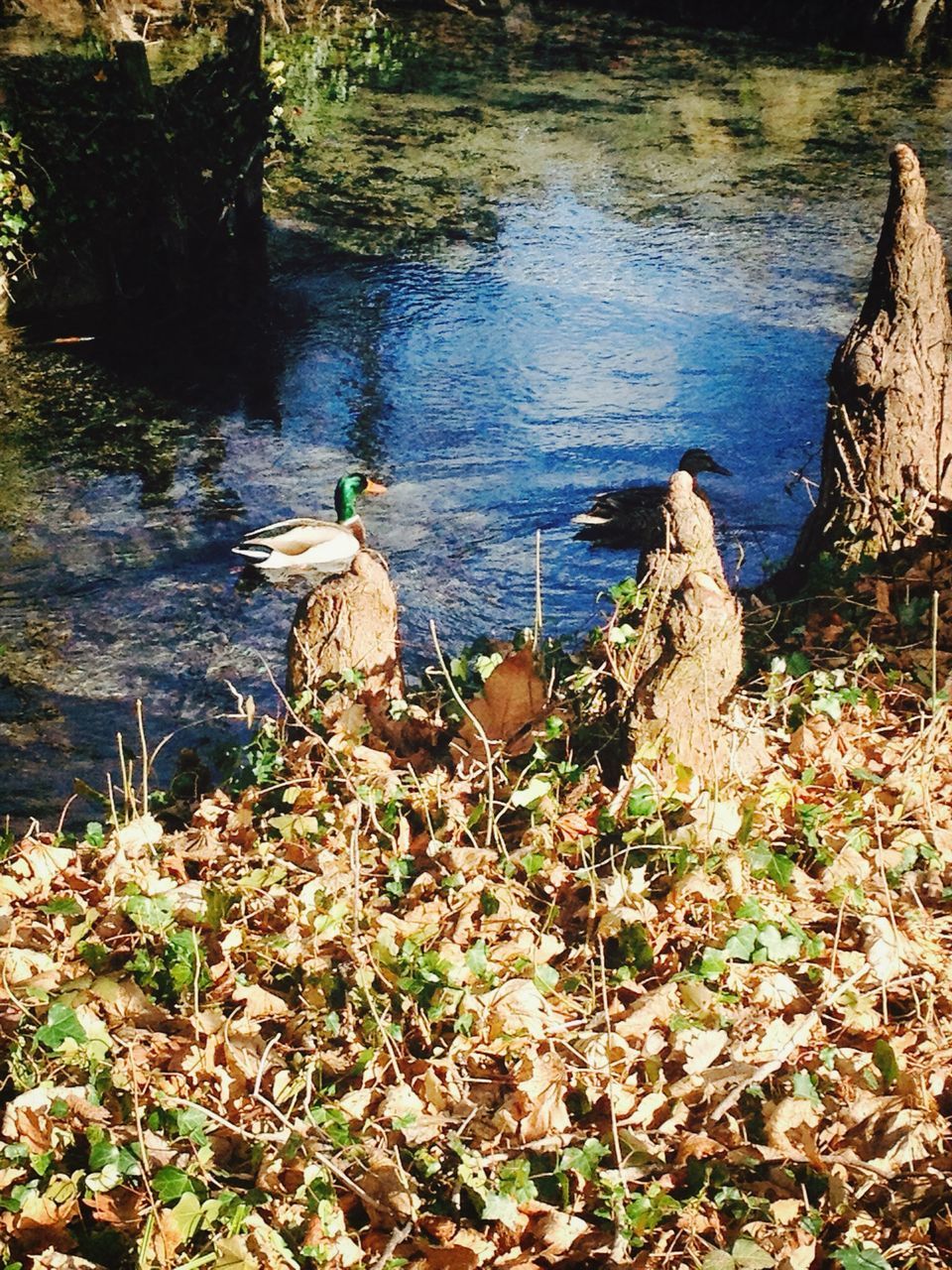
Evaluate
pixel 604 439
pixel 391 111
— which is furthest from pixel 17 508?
pixel 391 111

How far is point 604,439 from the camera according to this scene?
803cm

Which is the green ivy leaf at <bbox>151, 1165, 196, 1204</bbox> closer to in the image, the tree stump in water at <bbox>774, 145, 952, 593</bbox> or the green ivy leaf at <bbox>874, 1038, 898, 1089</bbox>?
the green ivy leaf at <bbox>874, 1038, 898, 1089</bbox>

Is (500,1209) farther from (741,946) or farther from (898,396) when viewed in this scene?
(898,396)

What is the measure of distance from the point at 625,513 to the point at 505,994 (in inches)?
168

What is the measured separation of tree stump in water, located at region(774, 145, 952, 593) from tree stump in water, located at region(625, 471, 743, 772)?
1257mm

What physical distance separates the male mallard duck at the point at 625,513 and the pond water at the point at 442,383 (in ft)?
0.45

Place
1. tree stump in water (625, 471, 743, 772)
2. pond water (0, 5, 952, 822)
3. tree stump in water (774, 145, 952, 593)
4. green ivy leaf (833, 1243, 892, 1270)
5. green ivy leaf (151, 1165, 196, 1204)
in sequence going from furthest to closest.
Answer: pond water (0, 5, 952, 822) → tree stump in water (774, 145, 952, 593) → tree stump in water (625, 471, 743, 772) → green ivy leaf (151, 1165, 196, 1204) → green ivy leaf (833, 1243, 892, 1270)

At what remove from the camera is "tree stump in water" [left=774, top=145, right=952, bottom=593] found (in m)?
4.40

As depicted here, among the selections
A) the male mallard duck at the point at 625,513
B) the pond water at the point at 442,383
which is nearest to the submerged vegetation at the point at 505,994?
the pond water at the point at 442,383

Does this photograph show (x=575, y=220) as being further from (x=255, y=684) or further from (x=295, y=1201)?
(x=295, y=1201)

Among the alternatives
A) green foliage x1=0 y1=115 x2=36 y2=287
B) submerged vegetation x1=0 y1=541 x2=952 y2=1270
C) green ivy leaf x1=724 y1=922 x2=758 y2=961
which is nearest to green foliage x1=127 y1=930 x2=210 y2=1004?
submerged vegetation x1=0 y1=541 x2=952 y2=1270

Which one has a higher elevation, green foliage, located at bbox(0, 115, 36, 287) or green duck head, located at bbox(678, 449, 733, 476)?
green foliage, located at bbox(0, 115, 36, 287)

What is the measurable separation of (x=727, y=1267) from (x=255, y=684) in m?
3.92

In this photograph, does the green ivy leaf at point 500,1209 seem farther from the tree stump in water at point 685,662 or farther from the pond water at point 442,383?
the pond water at point 442,383
